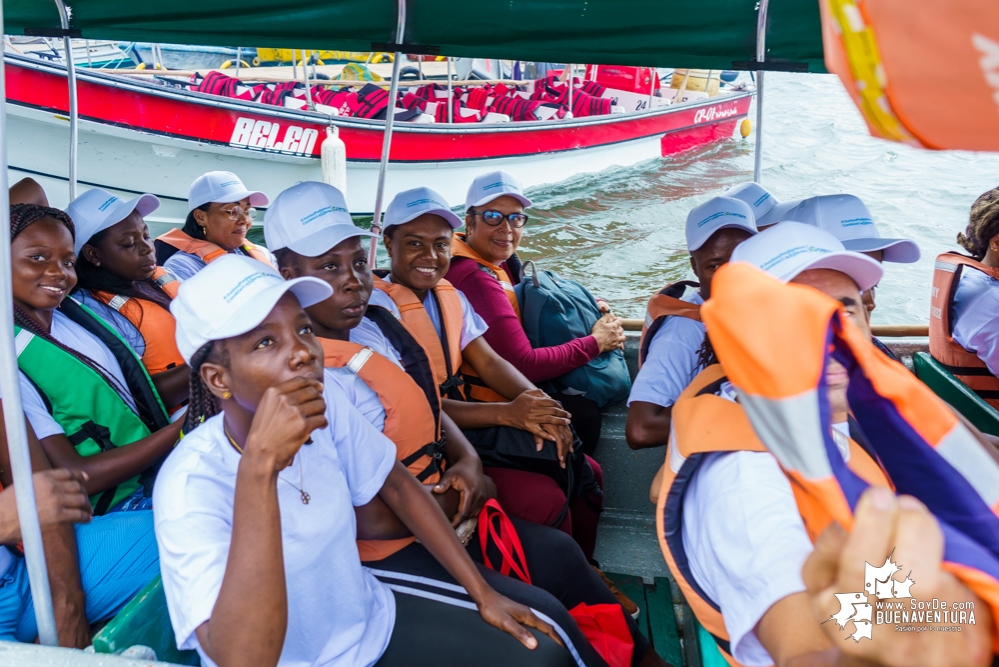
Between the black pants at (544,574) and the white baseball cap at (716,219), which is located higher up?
the white baseball cap at (716,219)

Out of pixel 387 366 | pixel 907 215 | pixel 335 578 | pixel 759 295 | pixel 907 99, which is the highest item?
pixel 907 99

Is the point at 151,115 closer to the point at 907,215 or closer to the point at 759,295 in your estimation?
the point at 759,295

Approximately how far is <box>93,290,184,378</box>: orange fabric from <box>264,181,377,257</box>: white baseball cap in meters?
0.73

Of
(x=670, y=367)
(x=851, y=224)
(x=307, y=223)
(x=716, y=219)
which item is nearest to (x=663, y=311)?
(x=670, y=367)

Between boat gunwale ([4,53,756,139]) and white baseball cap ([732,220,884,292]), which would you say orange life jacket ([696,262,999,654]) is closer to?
white baseball cap ([732,220,884,292])

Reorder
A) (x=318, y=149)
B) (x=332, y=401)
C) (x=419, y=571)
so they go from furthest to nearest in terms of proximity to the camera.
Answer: (x=318, y=149)
(x=419, y=571)
(x=332, y=401)

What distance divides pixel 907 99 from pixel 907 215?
13.4 m

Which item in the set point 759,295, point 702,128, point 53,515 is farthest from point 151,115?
point 702,128

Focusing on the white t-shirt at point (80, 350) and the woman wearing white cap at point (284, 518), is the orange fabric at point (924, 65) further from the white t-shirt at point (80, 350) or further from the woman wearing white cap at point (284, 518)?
the white t-shirt at point (80, 350)

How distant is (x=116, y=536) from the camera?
198 cm

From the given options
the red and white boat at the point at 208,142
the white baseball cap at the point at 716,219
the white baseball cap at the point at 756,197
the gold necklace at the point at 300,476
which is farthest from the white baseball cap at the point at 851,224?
the red and white boat at the point at 208,142

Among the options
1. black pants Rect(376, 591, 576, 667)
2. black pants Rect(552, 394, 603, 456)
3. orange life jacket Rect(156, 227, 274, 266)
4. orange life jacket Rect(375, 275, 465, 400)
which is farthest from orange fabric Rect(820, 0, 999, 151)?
orange life jacket Rect(156, 227, 274, 266)

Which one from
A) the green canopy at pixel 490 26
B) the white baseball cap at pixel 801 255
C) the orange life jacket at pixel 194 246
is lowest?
the orange life jacket at pixel 194 246

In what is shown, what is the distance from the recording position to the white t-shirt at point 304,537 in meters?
1.37
